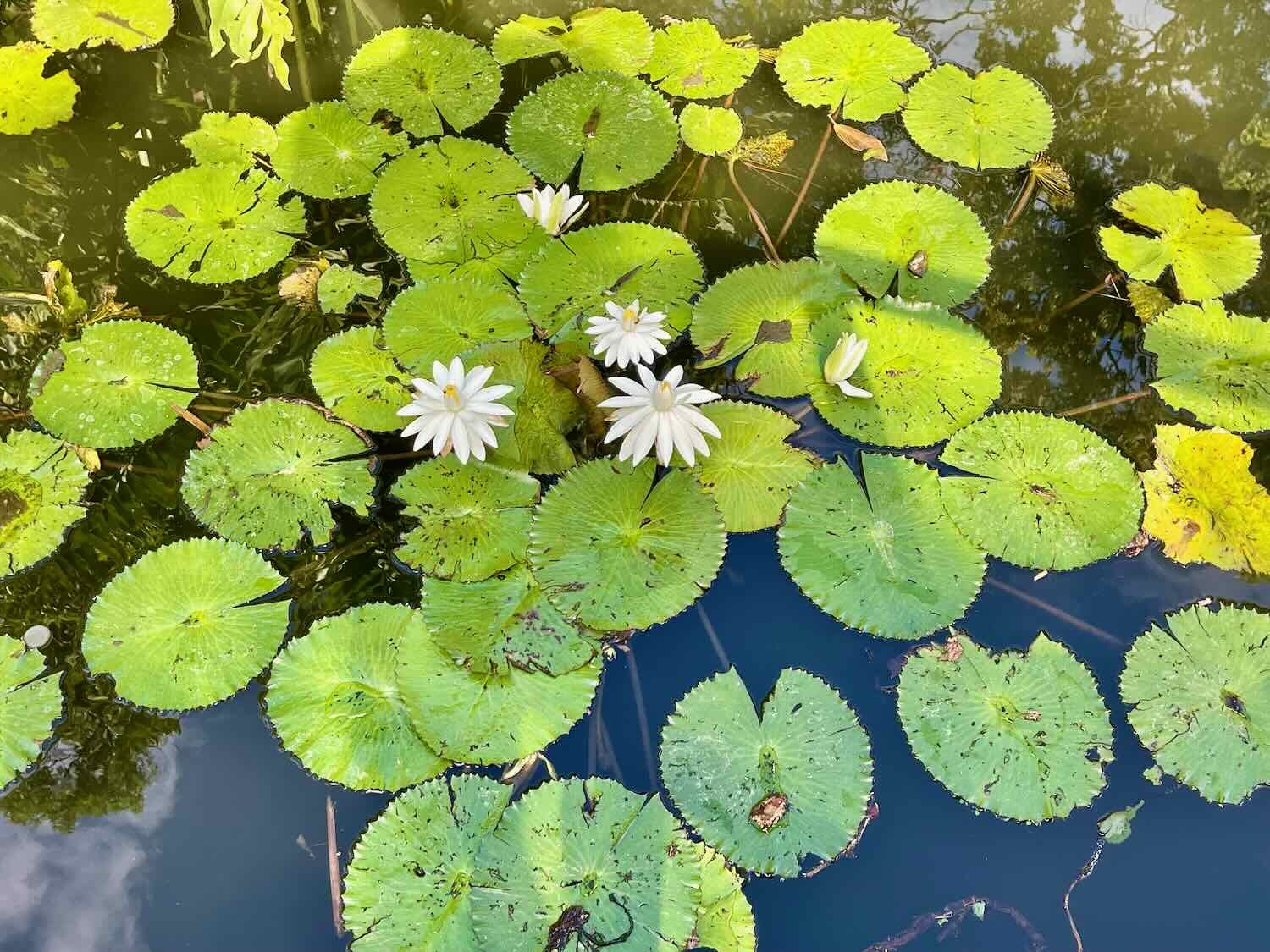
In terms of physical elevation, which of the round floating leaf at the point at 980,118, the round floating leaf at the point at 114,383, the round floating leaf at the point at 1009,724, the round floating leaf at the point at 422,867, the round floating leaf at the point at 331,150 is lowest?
the round floating leaf at the point at 422,867

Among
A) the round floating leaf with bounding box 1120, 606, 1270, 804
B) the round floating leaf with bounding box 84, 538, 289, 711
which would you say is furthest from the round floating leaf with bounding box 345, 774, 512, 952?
the round floating leaf with bounding box 1120, 606, 1270, 804

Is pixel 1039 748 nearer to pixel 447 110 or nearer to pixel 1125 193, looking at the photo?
pixel 1125 193

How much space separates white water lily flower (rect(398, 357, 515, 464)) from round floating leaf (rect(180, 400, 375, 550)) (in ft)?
1.37

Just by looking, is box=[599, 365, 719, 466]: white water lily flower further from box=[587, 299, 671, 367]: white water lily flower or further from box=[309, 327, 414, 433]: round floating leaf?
box=[309, 327, 414, 433]: round floating leaf

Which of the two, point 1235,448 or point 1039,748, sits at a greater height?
point 1235,448

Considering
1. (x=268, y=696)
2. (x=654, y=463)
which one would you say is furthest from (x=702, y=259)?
(x=268, y=696)

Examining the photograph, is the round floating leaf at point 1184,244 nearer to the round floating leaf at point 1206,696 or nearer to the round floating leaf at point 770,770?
the round floating leaf at point 1206,696

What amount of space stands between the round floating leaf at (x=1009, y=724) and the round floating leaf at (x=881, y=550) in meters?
0.13

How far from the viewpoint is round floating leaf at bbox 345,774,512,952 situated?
175 cm

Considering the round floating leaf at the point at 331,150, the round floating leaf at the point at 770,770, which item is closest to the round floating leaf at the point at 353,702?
the round floating leaf at the point at 770,770

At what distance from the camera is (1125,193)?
303 cm

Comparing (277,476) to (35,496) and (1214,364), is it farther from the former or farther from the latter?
(1214,364)

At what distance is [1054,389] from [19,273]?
3.66 meters

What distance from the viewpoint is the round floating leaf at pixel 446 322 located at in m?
2.50
